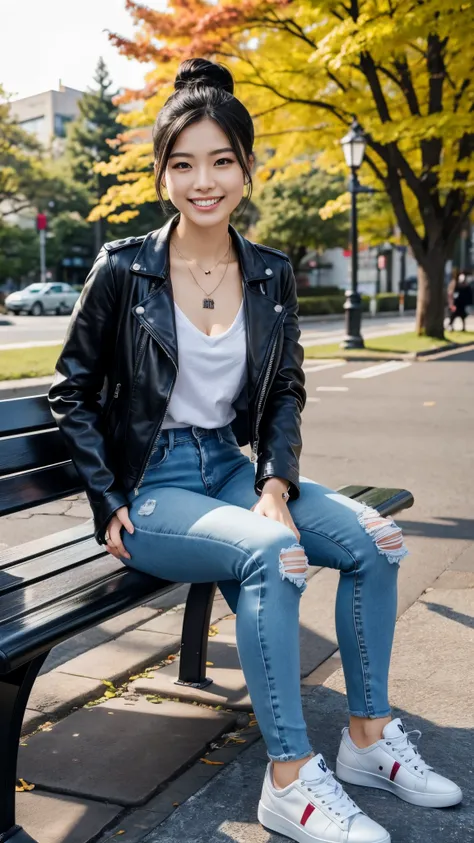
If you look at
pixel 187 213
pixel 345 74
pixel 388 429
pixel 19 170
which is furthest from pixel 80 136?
pixel 187 213

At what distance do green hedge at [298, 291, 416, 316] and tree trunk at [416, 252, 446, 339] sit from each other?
15680 mm

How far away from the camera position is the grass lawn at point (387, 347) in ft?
57.4

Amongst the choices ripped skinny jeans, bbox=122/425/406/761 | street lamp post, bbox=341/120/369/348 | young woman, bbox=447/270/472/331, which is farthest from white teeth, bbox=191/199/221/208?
young woman, bbox=447/270/472/331

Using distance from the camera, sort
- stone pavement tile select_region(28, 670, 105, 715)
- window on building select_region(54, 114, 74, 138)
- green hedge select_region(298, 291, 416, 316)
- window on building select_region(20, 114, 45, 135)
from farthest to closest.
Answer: window on building select_region(20, 114, 45, 135) → window on building select_region(54, 114, 74, 138) → green hedge select_region(298, 291, 416, 316) → stone pavement tile select_region(28, 670, 105, 715)

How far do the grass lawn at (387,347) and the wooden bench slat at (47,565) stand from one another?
46.7ft

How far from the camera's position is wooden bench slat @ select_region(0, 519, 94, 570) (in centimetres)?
278

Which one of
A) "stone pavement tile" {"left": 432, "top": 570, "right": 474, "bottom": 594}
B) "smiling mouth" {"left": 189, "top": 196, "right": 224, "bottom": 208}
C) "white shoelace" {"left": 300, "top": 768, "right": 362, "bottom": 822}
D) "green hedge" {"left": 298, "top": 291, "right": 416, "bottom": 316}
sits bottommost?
"green hedge" {"left": 298, "top": 291, "right": 416, "bottom": 316}

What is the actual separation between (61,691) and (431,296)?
17873 millimetres

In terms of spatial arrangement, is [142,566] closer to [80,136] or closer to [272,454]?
[272,454]

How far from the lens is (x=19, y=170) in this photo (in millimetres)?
47938

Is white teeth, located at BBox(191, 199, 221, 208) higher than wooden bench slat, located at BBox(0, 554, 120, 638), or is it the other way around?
white teeth, located at BBox(191, 199, 221, 208)

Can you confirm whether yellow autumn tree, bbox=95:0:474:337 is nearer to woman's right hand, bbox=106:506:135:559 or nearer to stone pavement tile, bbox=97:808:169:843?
woman's right hand, bbox=106:506:135:559

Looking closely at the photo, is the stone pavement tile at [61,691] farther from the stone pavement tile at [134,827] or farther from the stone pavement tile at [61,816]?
the stone pavement tile at [134,827]

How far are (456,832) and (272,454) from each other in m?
1.08
